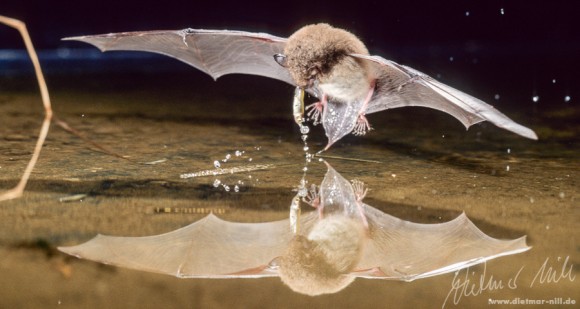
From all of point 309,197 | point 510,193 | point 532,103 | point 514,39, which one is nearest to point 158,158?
point 309,197

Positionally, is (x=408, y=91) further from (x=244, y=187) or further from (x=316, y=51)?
(x=244, y=187)

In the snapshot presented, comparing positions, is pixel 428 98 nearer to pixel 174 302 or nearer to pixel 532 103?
pixel 174 302

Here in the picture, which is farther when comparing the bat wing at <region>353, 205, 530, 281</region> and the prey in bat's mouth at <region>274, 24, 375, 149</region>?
the prey in bat's mouth at <region>274, 24, 375, 149</region>

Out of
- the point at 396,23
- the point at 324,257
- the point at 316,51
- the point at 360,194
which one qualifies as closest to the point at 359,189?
the point at 360,194

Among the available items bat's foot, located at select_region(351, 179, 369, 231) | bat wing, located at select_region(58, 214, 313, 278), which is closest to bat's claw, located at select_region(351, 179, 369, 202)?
bat's foot, located at select_region(351, 179, 369, 231)

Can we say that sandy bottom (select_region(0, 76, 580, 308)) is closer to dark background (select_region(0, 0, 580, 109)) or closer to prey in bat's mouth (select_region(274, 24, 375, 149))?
prey in bat's mouth (select_region(274, 24, 375, 149))
